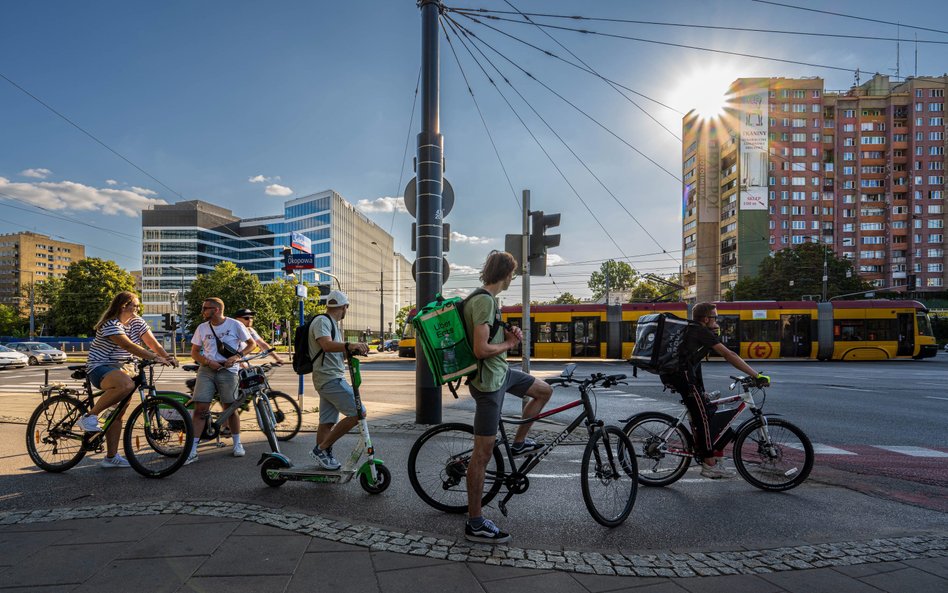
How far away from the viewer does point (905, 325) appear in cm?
2552

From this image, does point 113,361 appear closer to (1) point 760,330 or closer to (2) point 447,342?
(2) point 447,342

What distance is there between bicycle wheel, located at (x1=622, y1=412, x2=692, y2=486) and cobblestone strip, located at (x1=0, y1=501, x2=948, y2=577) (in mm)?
1336

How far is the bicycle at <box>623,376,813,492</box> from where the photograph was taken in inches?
180

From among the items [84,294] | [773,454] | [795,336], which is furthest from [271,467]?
[84,294]

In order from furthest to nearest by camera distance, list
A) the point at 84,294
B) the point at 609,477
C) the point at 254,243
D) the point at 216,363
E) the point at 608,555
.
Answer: the point at 254,243
the point at 84,294
the point at 216,363
the point at 609,477
the point at 608,555

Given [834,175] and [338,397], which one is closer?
[338,397]

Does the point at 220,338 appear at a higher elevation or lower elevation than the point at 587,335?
higher

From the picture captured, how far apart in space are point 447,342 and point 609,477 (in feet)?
5.00

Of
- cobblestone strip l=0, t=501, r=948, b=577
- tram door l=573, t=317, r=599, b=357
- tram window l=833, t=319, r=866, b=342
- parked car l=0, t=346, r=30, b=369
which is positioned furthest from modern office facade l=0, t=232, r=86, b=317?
cobblestone strip l=0, t=501, r=948, b=577

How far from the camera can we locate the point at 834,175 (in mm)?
79875

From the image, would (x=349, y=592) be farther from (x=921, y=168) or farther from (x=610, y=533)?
(x=921, y=168)

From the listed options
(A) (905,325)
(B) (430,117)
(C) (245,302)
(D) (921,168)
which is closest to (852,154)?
(D) (921,168)

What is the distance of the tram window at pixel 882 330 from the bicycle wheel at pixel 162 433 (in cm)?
2956

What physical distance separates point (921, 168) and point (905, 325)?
7363 cm
